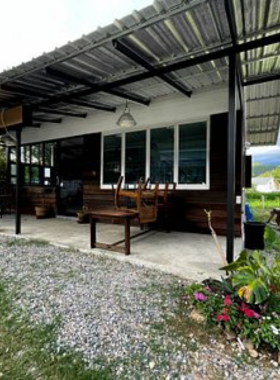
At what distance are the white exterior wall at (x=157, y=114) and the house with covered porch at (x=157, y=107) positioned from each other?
0.8 inches

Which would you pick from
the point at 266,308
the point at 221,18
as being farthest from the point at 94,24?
the point at 266,308

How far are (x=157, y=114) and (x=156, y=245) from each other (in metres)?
2.83

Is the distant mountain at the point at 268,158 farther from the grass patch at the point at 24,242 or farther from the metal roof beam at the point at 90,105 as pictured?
the grass patch at the point at 24,242

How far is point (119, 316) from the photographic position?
201 cm

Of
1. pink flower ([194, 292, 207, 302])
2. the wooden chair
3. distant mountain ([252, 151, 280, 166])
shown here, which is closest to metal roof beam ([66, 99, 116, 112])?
the wooden chair

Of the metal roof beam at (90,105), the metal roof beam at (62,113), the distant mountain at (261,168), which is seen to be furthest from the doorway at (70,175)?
the distant mountain at (261,168)

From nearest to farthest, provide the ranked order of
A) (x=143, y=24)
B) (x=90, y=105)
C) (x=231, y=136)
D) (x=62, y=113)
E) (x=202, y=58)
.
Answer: (x=143, y=24)
(x=231, y=136)
(x=202, y=58)
(x=90, y=105)
(x=62, y=113)

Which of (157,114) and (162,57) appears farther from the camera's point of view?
(157,114)

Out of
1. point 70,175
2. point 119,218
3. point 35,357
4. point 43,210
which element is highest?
point 70,175

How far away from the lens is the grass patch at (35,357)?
144 centimetres

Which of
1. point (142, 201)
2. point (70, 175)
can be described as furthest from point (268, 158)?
point (142, 201)

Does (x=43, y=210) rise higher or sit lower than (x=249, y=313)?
higher

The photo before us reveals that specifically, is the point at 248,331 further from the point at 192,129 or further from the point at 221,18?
the point at 192,129

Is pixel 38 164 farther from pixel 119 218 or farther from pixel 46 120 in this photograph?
pixel 119 218
